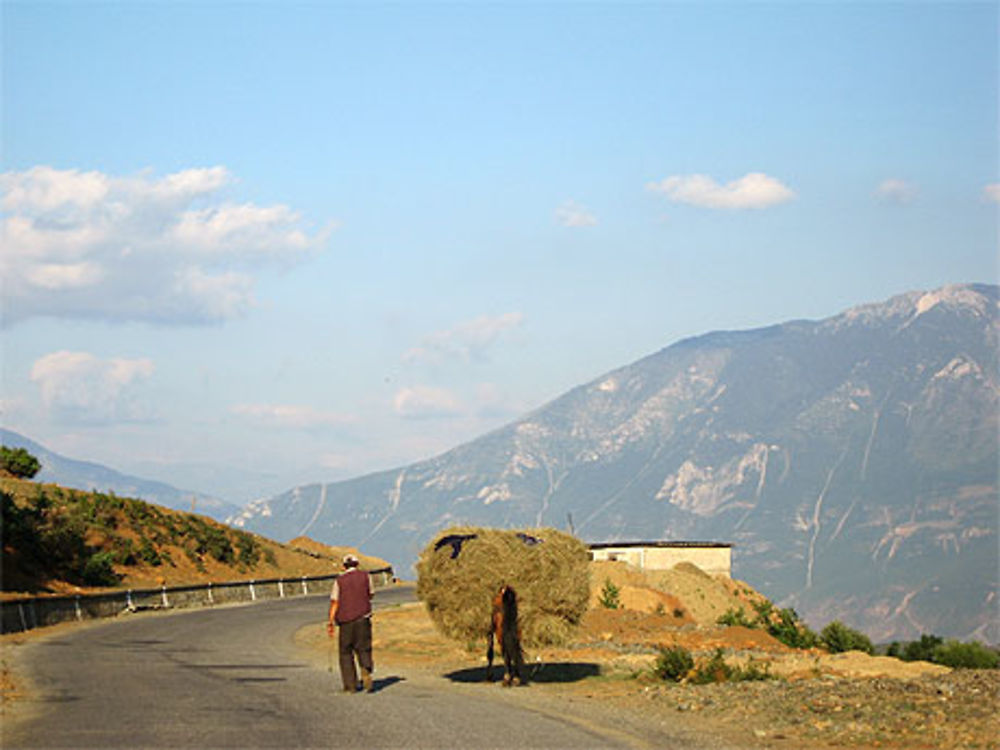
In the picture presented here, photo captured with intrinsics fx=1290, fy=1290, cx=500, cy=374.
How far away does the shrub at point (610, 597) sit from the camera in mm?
40969

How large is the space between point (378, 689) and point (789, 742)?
271 inches

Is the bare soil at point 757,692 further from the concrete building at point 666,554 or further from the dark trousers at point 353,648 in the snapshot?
the concrete building at point 666,554

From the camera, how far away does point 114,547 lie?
62500 mm

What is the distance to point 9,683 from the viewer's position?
66.7ft

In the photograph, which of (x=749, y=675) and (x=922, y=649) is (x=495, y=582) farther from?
(x=922, y=649)

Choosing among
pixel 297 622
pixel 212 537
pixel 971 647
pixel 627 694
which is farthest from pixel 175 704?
pixel 212 537

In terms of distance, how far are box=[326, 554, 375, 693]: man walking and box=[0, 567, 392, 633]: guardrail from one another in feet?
50.7

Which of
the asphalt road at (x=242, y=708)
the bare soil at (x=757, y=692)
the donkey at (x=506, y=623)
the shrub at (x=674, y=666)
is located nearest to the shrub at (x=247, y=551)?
the bare soil at (x=757, y=692)

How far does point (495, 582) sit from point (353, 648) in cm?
255

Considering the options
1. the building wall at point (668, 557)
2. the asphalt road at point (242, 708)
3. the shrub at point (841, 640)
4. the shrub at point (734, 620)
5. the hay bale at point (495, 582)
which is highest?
the hay bale at point (495, 582)

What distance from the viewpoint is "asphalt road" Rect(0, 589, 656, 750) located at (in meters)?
14.8

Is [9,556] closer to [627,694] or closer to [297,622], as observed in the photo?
[297,622]

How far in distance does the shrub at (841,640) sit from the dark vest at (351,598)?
25.9 m

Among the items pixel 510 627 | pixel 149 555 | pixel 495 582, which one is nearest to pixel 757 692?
pixel 510 627
